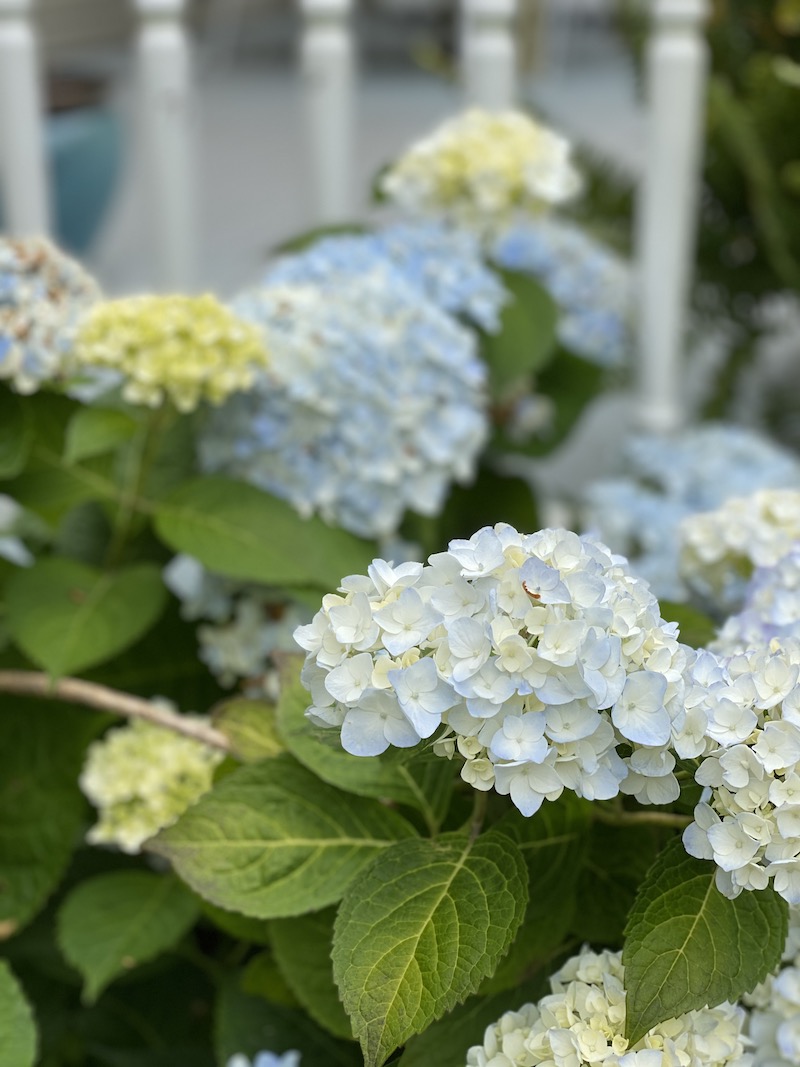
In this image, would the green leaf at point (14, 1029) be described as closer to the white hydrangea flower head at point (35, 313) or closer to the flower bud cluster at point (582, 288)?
the white hydrangea flower head at point (35, 313)

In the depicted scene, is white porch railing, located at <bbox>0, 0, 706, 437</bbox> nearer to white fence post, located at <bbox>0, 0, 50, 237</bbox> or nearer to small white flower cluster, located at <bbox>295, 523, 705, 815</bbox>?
white fence post, located at <bbox>0, 0, 50, 237</bbox>

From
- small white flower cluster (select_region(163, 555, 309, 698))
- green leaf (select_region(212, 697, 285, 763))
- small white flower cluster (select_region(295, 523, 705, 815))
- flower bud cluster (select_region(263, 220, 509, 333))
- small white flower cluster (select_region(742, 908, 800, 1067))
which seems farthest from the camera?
flower bud cluster (select_region(263, 220, 509, 333))

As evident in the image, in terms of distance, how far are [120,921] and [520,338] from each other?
2.00ft

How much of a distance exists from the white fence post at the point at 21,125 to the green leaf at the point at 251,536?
0.42 meters

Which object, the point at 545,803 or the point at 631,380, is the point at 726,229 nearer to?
the point at 631,380

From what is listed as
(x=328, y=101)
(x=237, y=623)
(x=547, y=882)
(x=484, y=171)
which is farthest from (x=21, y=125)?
(x=547, y=882)

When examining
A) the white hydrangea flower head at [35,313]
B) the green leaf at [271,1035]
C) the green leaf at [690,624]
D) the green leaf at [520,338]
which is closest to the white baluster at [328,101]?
the green leaf at [520,338]

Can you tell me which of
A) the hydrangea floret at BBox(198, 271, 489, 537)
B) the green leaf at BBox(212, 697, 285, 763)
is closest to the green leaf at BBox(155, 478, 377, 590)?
the hydrangea floret at BBox(198, 271, 489, 537)

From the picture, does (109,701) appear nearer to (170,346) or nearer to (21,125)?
(170,346)

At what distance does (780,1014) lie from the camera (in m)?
0.51

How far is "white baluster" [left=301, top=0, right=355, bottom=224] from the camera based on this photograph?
1.21 meters

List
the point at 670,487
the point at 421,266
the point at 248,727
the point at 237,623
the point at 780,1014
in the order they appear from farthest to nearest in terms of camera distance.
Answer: the point at 670,487
the point at 421,266
the point at 237,623
the point at 248,727
the point at 780,1014

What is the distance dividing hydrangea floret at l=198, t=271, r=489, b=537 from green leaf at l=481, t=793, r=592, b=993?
0.40 metres

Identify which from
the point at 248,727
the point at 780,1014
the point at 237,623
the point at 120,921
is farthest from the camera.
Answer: the point at 237,623
